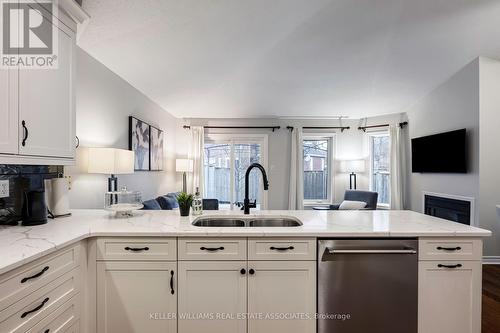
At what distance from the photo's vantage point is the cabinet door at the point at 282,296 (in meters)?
1.48

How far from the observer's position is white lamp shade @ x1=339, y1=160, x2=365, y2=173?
17.6 feet

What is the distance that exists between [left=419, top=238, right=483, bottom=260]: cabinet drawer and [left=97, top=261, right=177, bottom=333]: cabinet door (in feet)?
4.95

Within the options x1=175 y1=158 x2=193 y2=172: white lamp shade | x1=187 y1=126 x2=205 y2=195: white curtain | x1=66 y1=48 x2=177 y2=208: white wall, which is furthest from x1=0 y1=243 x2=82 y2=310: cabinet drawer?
x1=187 y1=126 x2=205 y2=195: white curtain

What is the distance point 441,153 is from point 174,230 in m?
4.34

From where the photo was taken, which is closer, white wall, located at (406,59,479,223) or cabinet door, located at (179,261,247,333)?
cabinet door, located at (179,261,247,333)

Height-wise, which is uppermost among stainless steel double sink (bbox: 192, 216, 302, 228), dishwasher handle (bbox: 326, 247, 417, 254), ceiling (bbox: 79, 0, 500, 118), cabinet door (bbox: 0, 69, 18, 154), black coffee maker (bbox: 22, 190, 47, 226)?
ceiling (bbox: 79, 0, 500, 118)

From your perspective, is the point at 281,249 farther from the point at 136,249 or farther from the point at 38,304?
the point at 38,304

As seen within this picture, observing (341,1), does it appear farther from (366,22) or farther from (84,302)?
(84,302)

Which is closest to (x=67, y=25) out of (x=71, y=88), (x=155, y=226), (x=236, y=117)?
(x=71, y=88)

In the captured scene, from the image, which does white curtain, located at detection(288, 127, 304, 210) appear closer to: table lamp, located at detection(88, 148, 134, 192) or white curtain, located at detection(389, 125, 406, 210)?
white curtain, located at detection(389, 125, 406, 210)

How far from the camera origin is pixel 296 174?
5.41 metres

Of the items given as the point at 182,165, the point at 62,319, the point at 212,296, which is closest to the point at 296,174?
the point at 182,165

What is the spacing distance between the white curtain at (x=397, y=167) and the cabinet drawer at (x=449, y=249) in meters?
3.80

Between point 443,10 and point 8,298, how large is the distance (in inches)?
160
